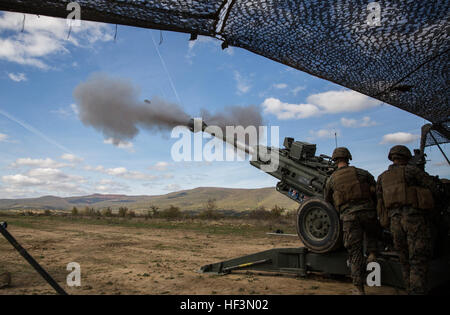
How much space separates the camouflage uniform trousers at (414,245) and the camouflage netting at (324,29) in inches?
120

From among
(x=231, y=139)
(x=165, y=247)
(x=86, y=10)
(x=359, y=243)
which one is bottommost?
(x=165, y=247)

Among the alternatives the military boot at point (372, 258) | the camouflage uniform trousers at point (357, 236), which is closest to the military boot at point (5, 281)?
the camouflage uniform trousers at point (357, 236)

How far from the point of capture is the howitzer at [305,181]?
5.22 metres

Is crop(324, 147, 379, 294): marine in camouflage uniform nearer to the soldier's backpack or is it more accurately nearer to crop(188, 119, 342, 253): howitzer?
the soldier's backpack

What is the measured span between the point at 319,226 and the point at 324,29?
3.27 meters

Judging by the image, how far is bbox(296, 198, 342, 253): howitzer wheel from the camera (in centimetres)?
510

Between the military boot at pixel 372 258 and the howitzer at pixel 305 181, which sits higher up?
the howitzer at pixel 305 181

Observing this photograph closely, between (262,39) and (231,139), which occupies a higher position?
(262,39)

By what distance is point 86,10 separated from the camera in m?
4.42

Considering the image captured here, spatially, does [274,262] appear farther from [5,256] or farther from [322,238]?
[5,256]

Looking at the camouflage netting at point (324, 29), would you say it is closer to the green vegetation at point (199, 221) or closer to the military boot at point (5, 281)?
the military boot at point (5, 281)

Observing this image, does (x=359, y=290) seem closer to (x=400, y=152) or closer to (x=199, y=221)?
(x=400, y=152)
